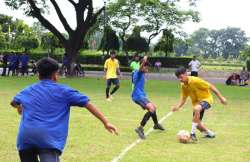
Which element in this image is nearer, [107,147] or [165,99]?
[107,147]

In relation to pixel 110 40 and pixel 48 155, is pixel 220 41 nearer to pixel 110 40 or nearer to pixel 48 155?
pixel 110 40

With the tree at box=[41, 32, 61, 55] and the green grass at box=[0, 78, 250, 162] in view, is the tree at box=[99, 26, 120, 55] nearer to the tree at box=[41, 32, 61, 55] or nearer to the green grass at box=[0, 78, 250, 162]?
the tree at box=[41, 32, 61, 55]

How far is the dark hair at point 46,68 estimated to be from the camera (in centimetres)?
532

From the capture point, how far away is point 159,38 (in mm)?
63969

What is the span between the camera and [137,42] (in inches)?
2359

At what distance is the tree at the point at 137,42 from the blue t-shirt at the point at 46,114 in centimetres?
5404

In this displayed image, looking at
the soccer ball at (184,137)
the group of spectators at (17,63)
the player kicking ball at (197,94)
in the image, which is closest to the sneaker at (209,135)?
the player kicking ball at (197,94)

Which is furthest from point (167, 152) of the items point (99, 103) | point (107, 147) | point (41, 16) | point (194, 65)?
point (41, 16)

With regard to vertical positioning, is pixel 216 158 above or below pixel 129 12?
below

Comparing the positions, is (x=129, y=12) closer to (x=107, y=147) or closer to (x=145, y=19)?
(x=145, y=19)

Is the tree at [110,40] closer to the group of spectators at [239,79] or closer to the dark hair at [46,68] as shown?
the group of spectators at [239,79]

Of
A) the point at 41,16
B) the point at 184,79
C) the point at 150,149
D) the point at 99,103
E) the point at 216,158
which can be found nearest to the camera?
the point at 216,158

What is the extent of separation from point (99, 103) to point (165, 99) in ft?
10.9

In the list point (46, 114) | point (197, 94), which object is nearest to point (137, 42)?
point (197, 94)
